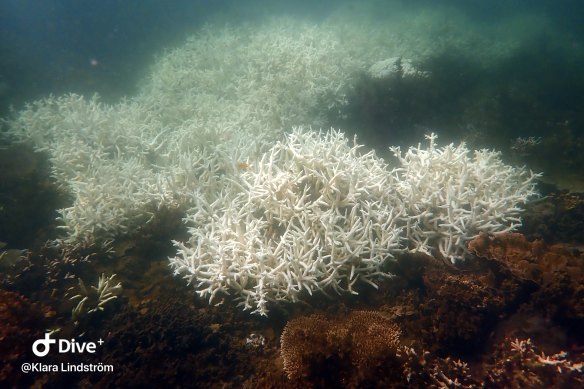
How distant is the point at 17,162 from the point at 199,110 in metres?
4.29

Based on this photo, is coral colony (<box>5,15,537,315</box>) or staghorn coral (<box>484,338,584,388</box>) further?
coral colony (<box>5,15,537,315</box>)

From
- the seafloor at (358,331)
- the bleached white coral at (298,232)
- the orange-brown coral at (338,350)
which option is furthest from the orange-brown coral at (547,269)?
the orange-brown coral at (338,350)

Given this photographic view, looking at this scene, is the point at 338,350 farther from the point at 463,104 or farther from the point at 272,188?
the point at 463,104

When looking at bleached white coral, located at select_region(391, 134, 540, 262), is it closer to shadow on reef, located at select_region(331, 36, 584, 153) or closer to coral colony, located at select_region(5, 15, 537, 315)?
coral colony, located at select_region(5, 15, 537, 315)

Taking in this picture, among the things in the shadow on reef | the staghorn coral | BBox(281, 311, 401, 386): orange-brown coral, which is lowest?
the staghorn coral

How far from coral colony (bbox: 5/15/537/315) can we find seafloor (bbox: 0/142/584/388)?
0.29m

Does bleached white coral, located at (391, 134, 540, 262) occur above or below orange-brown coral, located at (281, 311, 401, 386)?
above

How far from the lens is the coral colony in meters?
3.88

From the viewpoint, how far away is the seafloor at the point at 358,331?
325cm

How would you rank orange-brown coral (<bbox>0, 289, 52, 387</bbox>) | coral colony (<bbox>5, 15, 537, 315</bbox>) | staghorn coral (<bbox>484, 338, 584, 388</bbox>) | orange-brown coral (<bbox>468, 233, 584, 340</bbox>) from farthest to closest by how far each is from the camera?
coral colony (<bbox>5, 15, 537, 315</bbox>) < orange-brown coral (<bbox>0, 289, 52, 387</bbox>) < orange-brown coral (<bbox>468, 233, 584, 340</bbox>) < staghorn coral (<bbox>484, 338, 584, 388</bbox>)

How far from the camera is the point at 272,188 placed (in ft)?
14.1

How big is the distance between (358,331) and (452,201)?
7.01 ft

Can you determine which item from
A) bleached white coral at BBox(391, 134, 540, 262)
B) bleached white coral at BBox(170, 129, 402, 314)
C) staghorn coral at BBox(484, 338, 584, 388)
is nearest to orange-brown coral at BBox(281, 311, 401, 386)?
bleached white coral at BBox(170, 129, 402, 314)

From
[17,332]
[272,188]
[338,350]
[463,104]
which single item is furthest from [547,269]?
[17,332]
